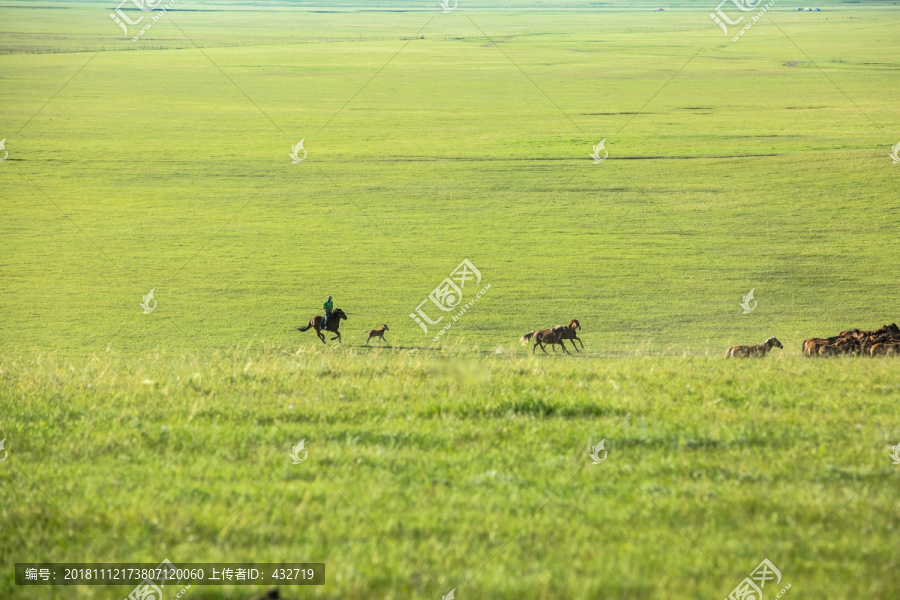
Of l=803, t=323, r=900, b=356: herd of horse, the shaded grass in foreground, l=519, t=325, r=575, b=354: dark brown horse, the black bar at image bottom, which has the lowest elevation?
the black bar at image bottom

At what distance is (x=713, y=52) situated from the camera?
5827 inches

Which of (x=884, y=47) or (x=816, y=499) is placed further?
(x=884, y=47)

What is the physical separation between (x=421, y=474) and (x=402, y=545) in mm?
1546

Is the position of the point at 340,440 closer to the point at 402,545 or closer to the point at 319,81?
the point at 402,545

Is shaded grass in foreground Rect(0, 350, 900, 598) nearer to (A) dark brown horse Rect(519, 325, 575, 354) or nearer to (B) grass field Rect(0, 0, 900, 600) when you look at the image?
(B) grass field Rect(0, 0, 900, 600)

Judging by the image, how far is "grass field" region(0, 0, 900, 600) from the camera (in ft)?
21.8

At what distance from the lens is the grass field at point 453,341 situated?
21.8 feet

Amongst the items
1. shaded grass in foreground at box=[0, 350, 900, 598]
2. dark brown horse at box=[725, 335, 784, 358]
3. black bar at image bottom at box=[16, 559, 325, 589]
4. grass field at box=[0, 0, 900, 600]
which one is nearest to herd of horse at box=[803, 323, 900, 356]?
dark brown horse at box=[725, 335, 784, 358]

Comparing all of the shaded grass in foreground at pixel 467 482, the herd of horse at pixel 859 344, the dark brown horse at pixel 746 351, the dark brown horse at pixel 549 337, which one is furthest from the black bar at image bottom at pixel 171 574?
the dark brown horse at pixel 549 337

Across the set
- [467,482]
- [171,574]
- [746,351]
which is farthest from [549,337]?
[171,574]

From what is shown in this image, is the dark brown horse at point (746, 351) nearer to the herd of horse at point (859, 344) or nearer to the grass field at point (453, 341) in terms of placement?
the herd of horse at point (859, 344)

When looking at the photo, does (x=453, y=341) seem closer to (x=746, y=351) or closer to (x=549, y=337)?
(x=549, y=337)

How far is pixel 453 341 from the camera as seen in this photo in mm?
24000

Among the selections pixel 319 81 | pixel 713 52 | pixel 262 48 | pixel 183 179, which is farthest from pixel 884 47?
pixel 183 179
